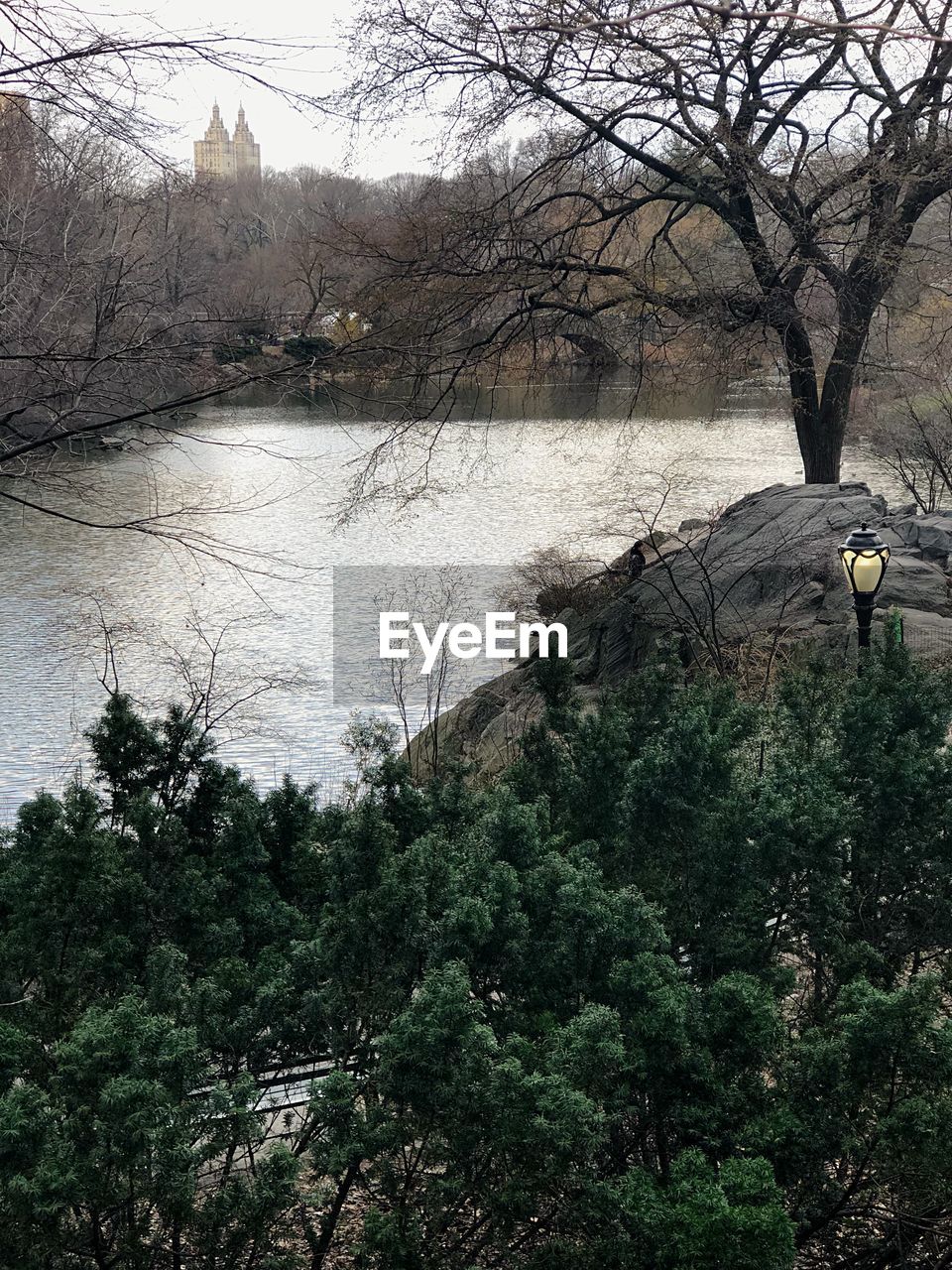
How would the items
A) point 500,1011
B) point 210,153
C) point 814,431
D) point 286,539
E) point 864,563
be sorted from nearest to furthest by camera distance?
point 500,1011 < point 864,563 < point 210,153 < point 814,431 < point 286,539

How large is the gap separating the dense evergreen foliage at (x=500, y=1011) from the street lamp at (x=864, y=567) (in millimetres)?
3263

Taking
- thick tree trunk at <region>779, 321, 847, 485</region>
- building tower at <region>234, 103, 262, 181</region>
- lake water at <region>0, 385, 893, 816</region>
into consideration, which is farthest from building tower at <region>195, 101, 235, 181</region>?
thick tree trunk at <region>779, 321, 847, 485</region>

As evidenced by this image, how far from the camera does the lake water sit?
14.3m

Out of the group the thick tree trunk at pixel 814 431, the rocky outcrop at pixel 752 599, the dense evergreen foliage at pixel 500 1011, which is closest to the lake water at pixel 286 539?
the rocky outcrop at pixel 752 599

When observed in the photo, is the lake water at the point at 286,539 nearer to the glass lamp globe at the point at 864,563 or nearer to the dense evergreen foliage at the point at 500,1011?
the dense evergreen foliage at the point at 500,1011

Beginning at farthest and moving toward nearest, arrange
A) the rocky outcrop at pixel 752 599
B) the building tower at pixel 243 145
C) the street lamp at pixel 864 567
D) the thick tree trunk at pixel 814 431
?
the thick tree trunk at pixel 814 431, the rocky outcrop at pixel 752 599, the building tower at pixel 243 145, the street lamp at pixel 864 567

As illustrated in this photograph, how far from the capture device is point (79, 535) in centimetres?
2398

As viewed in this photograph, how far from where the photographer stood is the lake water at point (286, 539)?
1427 centimetres

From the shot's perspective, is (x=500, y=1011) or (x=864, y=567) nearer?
(x=500, y=1011)

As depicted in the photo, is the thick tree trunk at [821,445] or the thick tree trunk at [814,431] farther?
the thick tree trunk at [821,445]

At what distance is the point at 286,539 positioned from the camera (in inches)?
913

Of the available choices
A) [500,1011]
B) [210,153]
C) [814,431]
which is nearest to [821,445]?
[814,431]

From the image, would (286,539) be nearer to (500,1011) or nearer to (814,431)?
(814,431)

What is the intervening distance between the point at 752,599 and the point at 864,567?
4.07 metres
